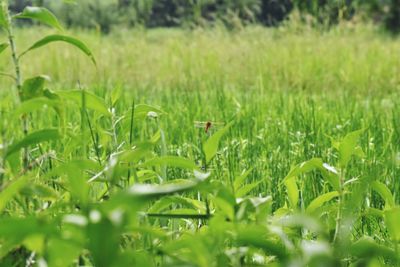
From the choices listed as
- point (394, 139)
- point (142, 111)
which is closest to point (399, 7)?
point (394, 139)

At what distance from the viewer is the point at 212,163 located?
6.00 feet

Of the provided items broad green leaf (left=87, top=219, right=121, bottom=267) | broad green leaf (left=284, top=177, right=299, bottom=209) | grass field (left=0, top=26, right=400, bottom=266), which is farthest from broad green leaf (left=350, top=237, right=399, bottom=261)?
broad green leaf (left=284, top=177, right=299, bottom=209)

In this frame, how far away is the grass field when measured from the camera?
1.72 feet

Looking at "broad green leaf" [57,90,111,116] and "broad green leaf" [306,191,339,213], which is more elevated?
"broad green leaf" [57,90,111,116]

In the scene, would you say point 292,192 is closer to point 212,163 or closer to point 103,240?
point 103,240

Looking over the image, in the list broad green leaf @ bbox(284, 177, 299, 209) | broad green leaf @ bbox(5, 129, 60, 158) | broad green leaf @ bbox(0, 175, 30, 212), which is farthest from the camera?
broad green leaf @ bbox(284, 177, 299, 209)

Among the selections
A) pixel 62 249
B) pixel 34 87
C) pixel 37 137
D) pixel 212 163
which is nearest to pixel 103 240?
pixel 62 249

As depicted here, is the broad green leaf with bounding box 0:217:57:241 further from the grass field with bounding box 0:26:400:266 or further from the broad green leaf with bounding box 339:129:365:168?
the broad green leaf with bounding box 339:129:365:168

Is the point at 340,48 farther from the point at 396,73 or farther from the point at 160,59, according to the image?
the point at 160,59

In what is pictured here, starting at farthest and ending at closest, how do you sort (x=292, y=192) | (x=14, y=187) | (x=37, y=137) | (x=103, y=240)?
(x=292, y=192), (x=37, y=137), (x=14, y=187), (x=103, y=240)

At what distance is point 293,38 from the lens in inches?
329

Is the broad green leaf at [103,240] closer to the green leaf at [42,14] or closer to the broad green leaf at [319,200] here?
the green leaf at [42,14]

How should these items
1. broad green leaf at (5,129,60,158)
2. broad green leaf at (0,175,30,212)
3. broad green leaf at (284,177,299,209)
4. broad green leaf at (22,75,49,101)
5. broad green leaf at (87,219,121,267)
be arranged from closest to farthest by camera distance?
broad green leaf at (87,219,121,267) < broad green leaf at (0,175,30,212) < broad green leaf at (5,129,60,158) < broad green leaf at (22,75,49,101) < broad green leaf at (284,177,299,209)

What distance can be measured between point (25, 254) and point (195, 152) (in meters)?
1.42
